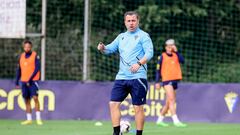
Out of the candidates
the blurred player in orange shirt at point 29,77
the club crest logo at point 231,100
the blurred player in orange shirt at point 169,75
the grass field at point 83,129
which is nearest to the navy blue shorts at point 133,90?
the grass field at point 83,129

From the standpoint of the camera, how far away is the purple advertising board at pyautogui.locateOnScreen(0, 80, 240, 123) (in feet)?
67.8

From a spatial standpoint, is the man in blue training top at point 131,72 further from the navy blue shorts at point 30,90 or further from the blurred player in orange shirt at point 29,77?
the navy blue shorts at point 30,90

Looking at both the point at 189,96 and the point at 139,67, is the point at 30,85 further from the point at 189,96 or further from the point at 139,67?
the point at 139,67

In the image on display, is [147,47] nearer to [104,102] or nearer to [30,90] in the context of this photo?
[30,90]

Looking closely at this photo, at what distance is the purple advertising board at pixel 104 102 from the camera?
20.7m

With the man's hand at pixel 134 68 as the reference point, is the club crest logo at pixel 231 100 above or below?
below

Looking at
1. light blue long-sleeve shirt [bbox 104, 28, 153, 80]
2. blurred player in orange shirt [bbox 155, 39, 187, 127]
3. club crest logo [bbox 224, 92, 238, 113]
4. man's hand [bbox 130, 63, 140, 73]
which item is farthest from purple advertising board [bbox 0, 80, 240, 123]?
man's hand [bbox 130, 63, 140, 73]

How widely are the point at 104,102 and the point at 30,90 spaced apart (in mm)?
2337

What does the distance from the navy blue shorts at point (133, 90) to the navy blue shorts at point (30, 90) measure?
21.2 ft

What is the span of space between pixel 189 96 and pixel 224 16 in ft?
16.6

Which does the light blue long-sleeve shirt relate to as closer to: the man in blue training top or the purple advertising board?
the man in blue training top

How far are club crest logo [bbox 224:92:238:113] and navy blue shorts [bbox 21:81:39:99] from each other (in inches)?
194

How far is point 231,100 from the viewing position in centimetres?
2066

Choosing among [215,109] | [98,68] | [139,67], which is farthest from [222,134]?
[98,68]
